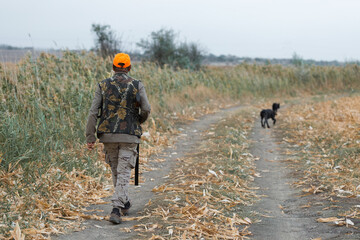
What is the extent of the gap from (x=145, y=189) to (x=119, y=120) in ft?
7.69

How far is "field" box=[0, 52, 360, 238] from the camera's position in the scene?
234 inches

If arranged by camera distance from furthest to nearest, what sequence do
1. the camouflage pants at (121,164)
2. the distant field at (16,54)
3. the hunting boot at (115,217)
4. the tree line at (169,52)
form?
the tree line at (169,52) → the distant field at (16,54) → the camouflage pants at (121,164) → the hunting boot at (115,217)

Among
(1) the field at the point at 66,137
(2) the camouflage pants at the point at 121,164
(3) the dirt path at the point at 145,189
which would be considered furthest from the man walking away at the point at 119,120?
(1) the field at the point at 66,137

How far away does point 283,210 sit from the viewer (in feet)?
21.2

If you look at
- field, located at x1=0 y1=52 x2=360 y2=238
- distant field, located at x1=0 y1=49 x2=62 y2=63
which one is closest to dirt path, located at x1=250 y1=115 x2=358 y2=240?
field, located at x1=0 y1=52 x2=360 y2=238

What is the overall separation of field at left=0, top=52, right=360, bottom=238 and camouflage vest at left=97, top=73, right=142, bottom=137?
51.1 inches

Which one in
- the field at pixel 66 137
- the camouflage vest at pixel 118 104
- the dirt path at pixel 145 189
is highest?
the camouflage vest at pixel 118 104

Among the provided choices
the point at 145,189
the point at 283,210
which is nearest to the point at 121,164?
the point at 145,189

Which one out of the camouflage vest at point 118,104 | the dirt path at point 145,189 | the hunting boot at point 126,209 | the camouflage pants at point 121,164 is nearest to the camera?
the dirt path at point 145,189

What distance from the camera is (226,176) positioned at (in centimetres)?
798

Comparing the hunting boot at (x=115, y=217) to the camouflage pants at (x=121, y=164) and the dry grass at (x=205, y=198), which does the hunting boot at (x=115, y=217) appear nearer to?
the camouflage pants at (x=121, y=164)

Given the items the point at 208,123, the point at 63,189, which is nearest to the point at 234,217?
the point at 63,189

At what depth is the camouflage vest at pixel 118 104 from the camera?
5754mm

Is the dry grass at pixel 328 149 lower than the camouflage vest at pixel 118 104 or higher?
lower
